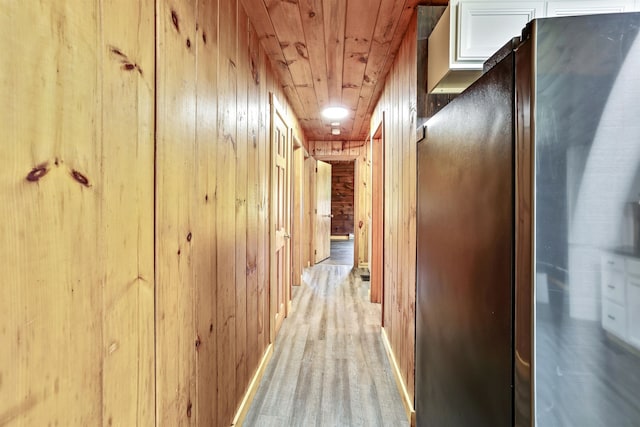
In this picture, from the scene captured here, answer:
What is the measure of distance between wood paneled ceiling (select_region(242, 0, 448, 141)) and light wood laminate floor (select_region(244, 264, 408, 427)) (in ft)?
7.58

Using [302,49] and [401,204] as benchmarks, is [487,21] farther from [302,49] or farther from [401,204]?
[302,49]

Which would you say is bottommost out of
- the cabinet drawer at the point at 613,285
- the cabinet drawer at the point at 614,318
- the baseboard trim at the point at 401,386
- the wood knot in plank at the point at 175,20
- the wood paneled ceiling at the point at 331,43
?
the baseboard trim at the point at 401,386

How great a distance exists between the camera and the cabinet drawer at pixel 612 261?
0.49 meters

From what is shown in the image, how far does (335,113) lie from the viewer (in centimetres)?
342

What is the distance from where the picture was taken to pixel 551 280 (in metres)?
0.52

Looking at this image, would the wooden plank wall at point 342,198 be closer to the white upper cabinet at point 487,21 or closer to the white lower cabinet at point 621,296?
the white upper cabinet at point 487,21

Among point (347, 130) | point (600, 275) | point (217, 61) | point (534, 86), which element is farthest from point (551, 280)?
point (347, 130)

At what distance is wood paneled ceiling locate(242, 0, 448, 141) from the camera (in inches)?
61.3

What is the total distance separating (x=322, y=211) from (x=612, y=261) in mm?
5304

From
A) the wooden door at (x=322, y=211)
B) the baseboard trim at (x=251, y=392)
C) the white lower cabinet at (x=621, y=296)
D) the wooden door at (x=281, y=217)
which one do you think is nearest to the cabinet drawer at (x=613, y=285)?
the white lower cabinet at (x=621, y=296)

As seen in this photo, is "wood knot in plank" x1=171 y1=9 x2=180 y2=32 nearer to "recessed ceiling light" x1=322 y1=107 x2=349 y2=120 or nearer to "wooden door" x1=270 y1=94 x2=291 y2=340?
"wooden door" x1=270 y1=94 x2=291 y2=340
